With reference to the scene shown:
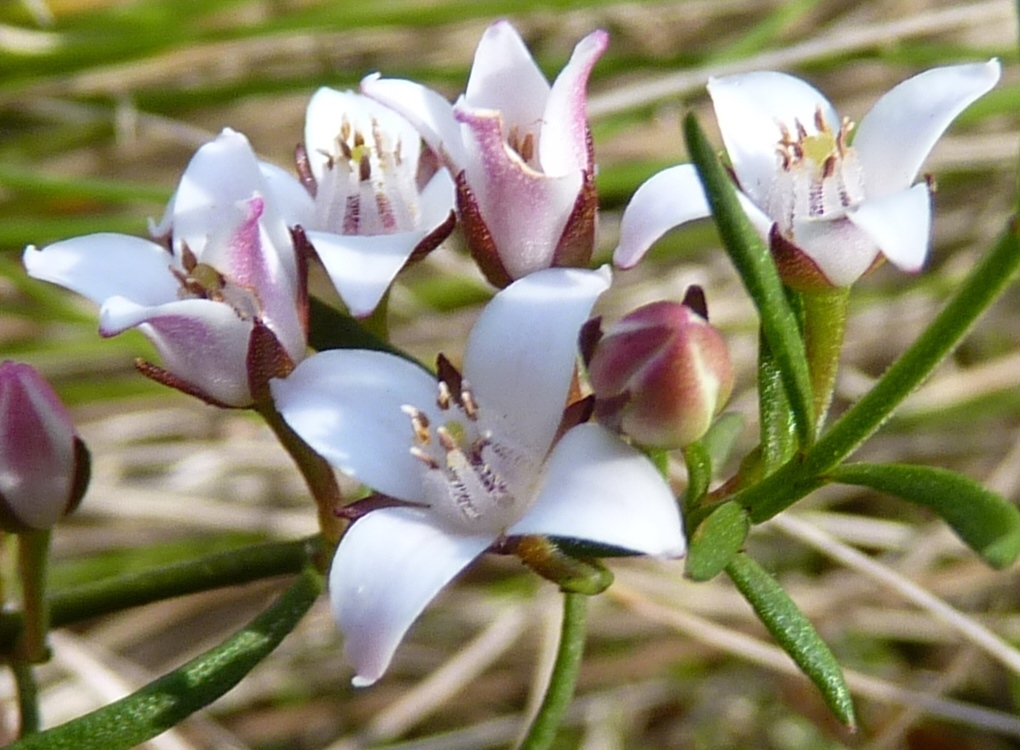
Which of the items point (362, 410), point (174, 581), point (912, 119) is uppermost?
point (912, 119)

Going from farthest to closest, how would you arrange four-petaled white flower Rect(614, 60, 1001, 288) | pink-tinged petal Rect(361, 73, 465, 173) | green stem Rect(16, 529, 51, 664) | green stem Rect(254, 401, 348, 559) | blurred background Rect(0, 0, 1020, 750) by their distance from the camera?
blurred background Rect(0, 0, 1020, 750)
green stem Rect(16, 529, 51, 664)
green stem Rect(254, 401, 348, 559)
pink-tinged petal Rect(361, 73, 465, 173)
four-petaled white flower Rect(614, 60, 1001, 288)

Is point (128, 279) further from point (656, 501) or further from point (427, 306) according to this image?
point (427, 306)

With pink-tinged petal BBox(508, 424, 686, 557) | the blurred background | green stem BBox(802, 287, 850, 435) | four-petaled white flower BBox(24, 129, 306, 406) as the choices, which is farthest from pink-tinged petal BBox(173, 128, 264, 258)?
the blurred background

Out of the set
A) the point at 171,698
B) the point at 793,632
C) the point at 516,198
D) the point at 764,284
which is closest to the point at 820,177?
the point at 764,284

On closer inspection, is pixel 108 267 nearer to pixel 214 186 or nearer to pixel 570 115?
pixel 214 186

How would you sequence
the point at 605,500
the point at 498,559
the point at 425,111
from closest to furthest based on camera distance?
the point at 605,500
the point at 425,111
the point at 498,559

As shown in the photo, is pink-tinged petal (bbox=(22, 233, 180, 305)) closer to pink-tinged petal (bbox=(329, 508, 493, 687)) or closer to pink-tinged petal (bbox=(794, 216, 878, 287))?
pink-tinged petal (bbox=(329, 508, 493, 687))

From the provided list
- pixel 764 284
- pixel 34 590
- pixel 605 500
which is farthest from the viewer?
pixel 34 590
